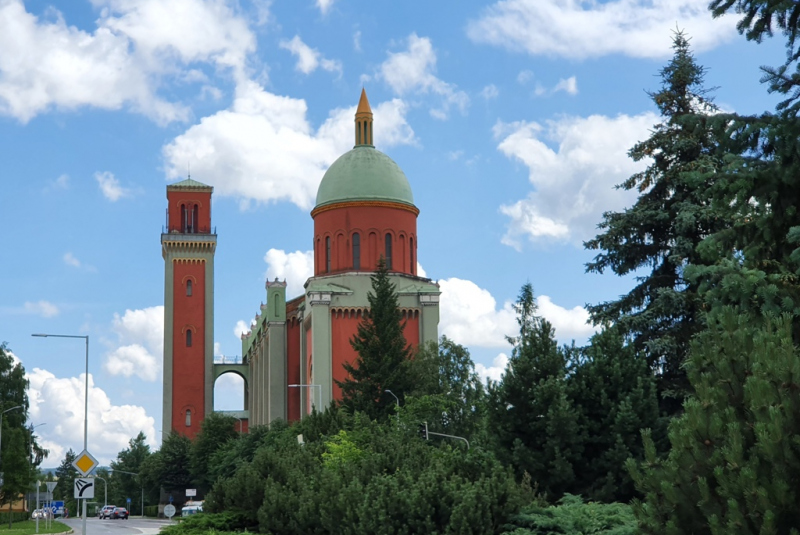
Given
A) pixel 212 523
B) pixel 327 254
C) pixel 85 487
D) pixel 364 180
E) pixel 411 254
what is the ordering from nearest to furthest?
pixel 212 523
pixel 85 487
pixel 364 180
pixel 327 254
pixel 411 254

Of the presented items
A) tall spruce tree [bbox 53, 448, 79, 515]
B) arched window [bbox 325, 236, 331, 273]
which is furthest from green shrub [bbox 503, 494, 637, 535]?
tall spruce tree [bbox 53, 448, 79, 515]

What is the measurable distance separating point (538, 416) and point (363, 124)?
Result: 5047cm

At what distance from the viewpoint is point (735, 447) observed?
34.2 feet

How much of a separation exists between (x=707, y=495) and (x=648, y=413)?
1535cm

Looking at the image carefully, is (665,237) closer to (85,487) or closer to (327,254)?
(85,487)

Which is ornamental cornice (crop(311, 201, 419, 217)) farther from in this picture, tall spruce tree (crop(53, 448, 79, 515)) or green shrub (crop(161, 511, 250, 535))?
tall spruce tree (crop(53, 448, 79, 515))

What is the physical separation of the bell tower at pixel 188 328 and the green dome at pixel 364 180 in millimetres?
28729

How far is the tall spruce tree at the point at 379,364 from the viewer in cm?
5656

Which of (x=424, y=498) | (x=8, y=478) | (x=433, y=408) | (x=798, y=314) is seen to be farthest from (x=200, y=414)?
(x=798, y=314)

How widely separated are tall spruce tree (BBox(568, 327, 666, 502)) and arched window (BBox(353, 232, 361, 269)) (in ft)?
141

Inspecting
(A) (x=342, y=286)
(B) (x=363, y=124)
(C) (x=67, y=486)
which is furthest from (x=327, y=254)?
(C) (x=67, y=486)

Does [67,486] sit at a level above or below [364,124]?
below

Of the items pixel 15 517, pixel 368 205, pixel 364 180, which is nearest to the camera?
pixel 368 205

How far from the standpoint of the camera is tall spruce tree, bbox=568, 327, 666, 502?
25.0 metres
